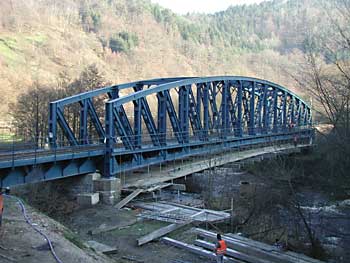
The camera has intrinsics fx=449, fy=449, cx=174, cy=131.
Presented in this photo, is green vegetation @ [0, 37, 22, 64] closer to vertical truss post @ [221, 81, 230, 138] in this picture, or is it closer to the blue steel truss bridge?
the blue steel truss bridge

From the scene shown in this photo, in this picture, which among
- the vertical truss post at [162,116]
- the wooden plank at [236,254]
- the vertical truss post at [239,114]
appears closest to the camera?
the wooden plank at [236,254]

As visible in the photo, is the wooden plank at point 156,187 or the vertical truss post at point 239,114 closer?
the wooden plank at point 156,187

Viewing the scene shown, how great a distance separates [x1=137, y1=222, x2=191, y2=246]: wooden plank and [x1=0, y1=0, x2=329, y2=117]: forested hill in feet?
142

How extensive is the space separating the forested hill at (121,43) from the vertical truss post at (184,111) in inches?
1236

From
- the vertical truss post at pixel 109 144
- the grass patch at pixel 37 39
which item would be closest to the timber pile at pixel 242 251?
the vertical truss post at pixel 109 144

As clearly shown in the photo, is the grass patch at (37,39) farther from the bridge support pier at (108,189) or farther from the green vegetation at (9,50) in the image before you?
the bridge support pier at (108,189)

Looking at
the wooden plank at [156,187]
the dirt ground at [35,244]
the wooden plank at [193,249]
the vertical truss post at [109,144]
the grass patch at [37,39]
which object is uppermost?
the grass patch at [37,39]

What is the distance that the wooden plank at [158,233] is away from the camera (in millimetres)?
18219

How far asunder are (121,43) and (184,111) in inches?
3656

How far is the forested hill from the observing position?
95375 millimetres

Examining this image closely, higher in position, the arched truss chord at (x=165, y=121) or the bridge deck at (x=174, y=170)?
the arched truss chord at (x=165, y=121)

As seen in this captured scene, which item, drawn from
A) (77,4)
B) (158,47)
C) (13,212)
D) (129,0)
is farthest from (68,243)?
(129,0)

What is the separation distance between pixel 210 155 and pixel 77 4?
128 meters

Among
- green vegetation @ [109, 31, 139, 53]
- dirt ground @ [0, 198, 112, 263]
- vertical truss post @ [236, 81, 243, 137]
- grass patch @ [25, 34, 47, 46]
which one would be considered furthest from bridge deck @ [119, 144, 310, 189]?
green vegetation @ [109, 31, 139, 53]
